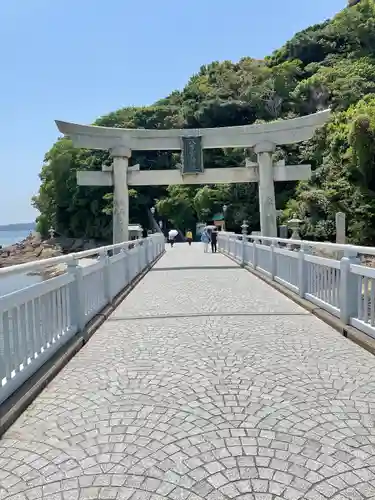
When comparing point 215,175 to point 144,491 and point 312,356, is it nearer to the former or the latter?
point 312,356

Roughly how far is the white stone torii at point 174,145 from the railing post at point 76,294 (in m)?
13.4

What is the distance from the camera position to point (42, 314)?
3.91m

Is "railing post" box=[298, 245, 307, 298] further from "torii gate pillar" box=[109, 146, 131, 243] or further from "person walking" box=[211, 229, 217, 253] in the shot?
"person walking" box=[211, 229, 217, 253]

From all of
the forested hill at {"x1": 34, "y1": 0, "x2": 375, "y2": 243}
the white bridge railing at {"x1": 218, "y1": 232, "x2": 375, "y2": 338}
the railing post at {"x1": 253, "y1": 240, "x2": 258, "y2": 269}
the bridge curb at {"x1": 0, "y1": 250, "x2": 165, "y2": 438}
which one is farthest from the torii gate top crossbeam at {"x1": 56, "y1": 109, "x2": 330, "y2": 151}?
the bridge curb at {"x1": 0, "y1": 250, "x2": 165, "y2": 438}

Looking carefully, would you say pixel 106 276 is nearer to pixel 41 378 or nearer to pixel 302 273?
pixel 302 273

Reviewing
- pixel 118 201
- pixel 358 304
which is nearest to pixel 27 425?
pixel 358 304

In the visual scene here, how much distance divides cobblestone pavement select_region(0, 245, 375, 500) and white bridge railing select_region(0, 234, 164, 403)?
28 cm

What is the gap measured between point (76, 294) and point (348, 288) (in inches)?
127

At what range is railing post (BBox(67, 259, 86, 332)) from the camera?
4977 millimetres

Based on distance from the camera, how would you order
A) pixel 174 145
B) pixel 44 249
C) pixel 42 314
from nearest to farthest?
pixel 42 314 < pixel 174 145 < pixel 44 249

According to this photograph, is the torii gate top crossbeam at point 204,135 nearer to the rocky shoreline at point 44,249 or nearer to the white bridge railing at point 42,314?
the white bridge railing at point 42,314

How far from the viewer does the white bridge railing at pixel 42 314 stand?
3.14m

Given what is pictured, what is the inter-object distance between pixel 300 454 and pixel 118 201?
16.7 m

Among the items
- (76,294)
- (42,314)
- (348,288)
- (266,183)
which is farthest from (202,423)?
(266,183)
